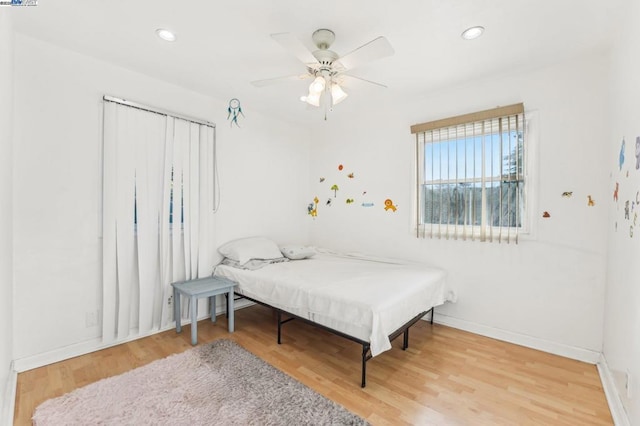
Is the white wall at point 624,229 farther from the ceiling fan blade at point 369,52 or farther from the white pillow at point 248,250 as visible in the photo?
the white pillow at point 248,250

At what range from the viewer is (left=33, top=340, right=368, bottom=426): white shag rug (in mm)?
1699

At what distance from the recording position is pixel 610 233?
7.20ft

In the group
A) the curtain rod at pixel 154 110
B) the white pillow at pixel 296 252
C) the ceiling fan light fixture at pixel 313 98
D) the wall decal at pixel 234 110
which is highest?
the wall decal at pixel 234 110

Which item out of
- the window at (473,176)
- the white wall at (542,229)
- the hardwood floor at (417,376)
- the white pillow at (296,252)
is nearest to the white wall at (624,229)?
the white wall at (542,229)

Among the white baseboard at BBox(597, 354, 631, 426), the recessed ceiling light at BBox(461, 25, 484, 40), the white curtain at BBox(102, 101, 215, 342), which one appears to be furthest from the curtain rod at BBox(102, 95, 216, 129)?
the white baseboard at BBox(597, 354, 631, 426)

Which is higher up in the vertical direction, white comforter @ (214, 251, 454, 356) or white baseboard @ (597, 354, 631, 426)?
white comforter @ (214, 251, 454, 356)

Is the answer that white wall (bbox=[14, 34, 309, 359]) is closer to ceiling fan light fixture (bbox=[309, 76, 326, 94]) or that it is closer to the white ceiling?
the white ceiling

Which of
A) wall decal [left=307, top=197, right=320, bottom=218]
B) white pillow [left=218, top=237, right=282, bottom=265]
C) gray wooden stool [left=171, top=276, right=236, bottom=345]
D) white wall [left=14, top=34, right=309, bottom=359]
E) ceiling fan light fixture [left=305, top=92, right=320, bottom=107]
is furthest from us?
wall decal [left=307, top=197, right=320, bottom=218]

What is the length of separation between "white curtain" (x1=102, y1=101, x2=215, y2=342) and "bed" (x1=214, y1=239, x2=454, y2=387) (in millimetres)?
506

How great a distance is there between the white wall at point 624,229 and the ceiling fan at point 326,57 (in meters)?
1.39

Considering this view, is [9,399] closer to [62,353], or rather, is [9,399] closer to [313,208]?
[62,353]

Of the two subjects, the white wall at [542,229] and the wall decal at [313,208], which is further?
the wall decal at [313,208]

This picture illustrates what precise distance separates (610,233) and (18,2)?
408 centimetres

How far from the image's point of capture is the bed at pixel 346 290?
203 cm
